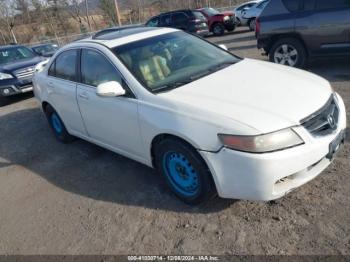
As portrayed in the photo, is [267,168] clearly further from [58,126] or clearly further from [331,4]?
[331,4]

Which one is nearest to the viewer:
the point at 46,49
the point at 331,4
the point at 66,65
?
the point at 66,65

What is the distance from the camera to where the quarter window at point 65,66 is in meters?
4.55

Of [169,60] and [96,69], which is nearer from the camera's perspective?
[169,60]

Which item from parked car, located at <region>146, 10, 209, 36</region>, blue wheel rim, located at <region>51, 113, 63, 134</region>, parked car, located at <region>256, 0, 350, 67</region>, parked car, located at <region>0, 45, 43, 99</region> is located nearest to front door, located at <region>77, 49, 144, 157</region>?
blue wheel rim, located at <region>51, 113, 63, 134</region>

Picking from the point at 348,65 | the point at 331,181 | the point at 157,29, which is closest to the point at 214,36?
the point at 348,65

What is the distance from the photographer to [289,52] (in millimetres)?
7320

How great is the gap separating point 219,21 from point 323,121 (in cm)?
1632

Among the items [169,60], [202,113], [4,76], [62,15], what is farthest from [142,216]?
[62,15]

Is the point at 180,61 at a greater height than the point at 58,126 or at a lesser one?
greater

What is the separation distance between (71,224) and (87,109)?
4.71ft

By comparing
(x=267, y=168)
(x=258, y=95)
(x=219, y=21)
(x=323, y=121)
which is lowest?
(x=219, y=21)

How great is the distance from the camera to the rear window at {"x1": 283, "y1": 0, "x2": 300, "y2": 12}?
23.1 feet

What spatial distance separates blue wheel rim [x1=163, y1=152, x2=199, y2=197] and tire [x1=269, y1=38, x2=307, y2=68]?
4905mm

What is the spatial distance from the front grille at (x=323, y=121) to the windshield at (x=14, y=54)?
10.0 meters
